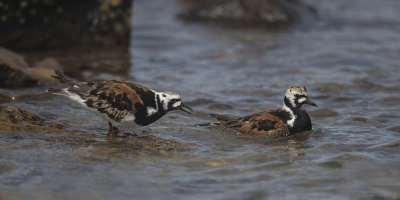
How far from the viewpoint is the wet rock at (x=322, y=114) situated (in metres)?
9.62

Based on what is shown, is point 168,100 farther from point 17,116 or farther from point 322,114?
point 322,114

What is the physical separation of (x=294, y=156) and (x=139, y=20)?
12.2 m

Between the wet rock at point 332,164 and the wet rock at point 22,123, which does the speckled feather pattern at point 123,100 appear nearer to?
the wet rock at point 22,123

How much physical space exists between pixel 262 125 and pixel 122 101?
199 centimetres

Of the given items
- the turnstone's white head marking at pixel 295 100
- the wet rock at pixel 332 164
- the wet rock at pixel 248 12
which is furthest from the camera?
the wet rock at pixel 248 12

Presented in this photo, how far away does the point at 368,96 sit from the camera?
10656mm

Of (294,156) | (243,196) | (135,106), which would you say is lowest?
(243,196)

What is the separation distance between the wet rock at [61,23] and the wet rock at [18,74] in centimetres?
156

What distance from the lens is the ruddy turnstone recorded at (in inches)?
321

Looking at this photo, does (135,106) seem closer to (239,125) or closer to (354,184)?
(239,125)

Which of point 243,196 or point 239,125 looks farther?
point 239,125

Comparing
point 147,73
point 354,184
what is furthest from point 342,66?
point 354,184

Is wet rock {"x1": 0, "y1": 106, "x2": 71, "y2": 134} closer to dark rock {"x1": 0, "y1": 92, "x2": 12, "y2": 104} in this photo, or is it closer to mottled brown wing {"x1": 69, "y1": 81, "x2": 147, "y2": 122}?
mottled brown wing {"x1": 69, "y1": 81, "x2": 147, "y2": 122}

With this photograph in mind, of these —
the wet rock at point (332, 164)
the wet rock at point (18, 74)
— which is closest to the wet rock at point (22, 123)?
the wet rock at point (18, 74)
